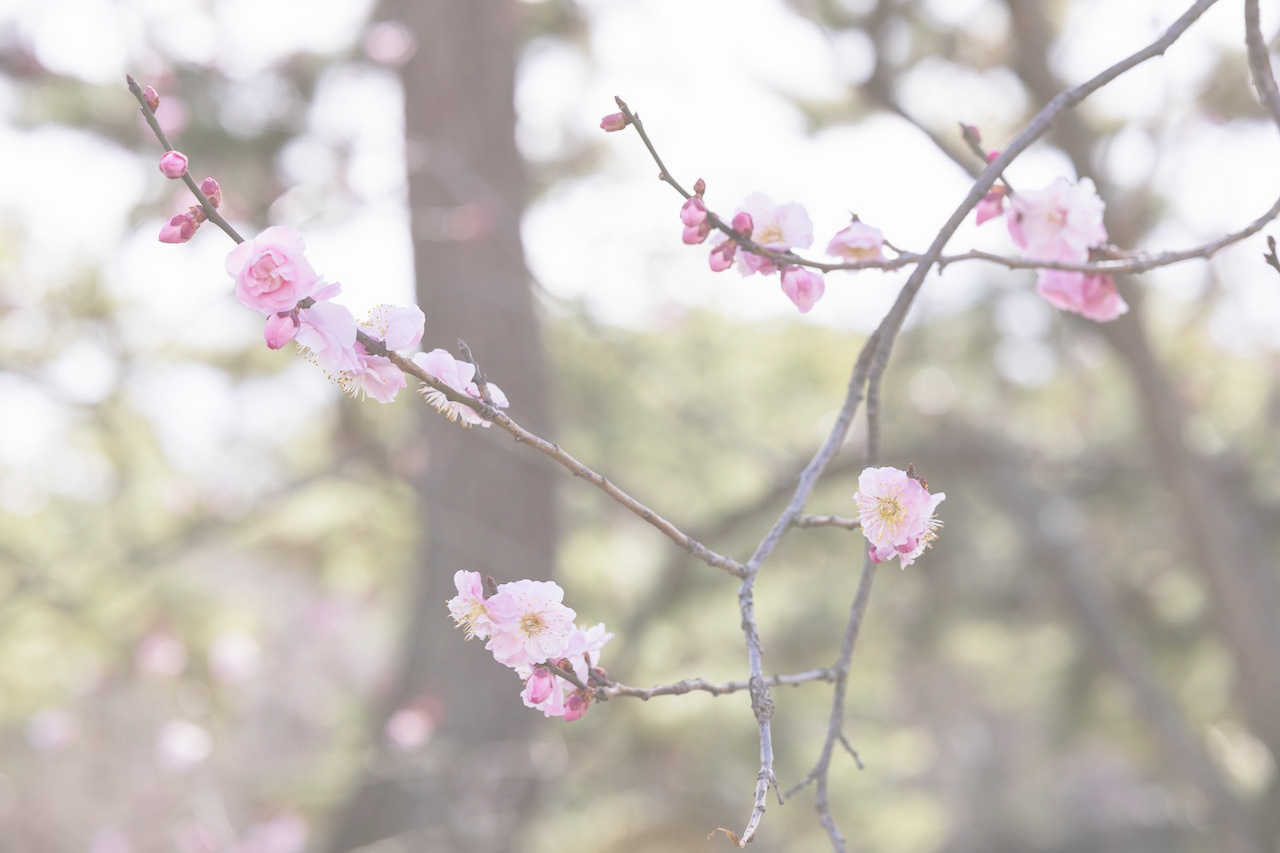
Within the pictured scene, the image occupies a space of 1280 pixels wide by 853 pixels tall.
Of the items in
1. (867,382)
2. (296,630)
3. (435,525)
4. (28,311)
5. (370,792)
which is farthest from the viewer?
(296,630)

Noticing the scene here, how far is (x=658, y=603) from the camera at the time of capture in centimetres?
290

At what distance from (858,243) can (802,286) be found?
0.22ft

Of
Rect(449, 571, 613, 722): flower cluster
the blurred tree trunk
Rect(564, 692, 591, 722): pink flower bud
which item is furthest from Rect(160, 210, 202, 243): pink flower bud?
the blurred tree trunk

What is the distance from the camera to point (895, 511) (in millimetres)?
750

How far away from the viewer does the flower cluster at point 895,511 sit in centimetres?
74

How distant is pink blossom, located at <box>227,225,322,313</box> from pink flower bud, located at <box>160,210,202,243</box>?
0.08 metres

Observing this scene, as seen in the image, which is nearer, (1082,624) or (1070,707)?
(1082,624)

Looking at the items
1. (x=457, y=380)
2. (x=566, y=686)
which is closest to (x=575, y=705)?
Answer: (x=566, y=686)

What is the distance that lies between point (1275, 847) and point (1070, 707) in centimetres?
106

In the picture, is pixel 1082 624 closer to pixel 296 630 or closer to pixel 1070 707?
pixel 1070 707

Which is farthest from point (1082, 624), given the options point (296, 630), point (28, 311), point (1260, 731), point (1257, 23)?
point (296, 630)

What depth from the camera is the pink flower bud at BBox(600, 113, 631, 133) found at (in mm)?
783

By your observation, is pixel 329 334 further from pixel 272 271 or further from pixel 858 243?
pixel 858 243

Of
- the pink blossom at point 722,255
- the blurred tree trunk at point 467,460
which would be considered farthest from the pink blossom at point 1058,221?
the blurred tree trunk at point 467,460
